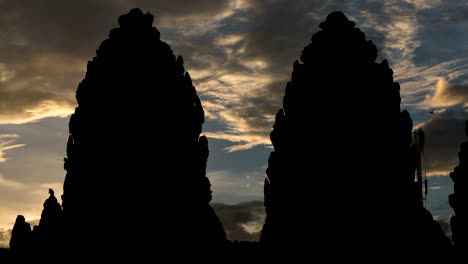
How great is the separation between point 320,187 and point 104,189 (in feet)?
44.1

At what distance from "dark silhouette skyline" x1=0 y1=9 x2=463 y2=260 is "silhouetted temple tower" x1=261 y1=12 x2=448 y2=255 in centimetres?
7

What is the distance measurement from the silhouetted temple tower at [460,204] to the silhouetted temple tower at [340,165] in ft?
6.17

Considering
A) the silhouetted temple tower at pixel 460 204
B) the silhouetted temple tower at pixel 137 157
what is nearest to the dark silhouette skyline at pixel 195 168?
the silhouetted temple tower at pixel 137 157

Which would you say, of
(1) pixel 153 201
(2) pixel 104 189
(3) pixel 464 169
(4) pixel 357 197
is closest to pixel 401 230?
(4) pixel 357 197

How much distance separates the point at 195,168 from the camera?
152ft

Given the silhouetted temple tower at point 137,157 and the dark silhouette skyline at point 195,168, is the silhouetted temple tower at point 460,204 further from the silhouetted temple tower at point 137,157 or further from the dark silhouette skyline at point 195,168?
the silhouetted temple tower at point 137,157

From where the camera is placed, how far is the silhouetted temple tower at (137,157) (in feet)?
149

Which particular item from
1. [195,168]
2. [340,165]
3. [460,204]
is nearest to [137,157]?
[195,168]

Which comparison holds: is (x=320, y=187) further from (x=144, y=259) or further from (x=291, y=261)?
(x=144, y=259)

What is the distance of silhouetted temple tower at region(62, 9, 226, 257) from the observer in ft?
149

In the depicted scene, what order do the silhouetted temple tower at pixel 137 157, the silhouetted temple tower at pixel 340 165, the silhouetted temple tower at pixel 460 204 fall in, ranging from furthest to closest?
the silhouetted temple tower at pixel 460 204 → the silhouetted temple tower at pixel 340 165 → the silhouetted temple tower at pixel 137 157

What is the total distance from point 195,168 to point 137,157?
3692 mm

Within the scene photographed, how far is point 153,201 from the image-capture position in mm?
45719

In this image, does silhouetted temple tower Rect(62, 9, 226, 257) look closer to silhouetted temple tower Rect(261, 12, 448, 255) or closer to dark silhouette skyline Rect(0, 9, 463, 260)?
dark silhouette skyline Rect(0, 9, 463, 260)
